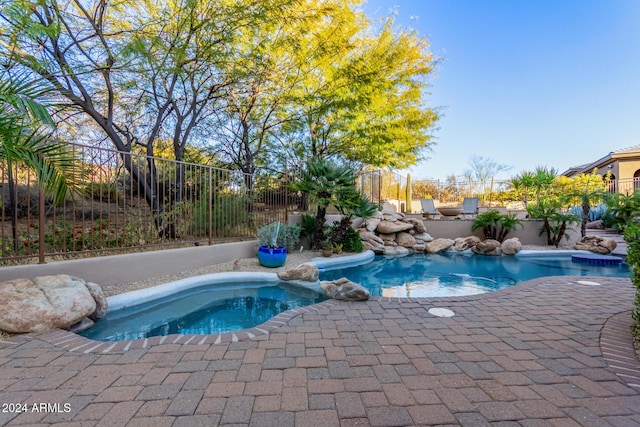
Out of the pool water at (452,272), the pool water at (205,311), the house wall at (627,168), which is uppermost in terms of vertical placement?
the house wall at (627,168)

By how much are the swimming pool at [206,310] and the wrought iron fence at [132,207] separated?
1.37 m

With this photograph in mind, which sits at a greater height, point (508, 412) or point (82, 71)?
point (82, 71)

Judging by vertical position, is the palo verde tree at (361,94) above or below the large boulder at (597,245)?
above

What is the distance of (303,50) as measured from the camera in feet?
29.4

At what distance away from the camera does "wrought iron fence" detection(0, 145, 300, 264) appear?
159 inches

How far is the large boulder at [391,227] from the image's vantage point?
33.0ft

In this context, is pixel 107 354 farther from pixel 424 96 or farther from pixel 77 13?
pixel 424 96

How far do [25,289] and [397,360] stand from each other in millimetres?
3791

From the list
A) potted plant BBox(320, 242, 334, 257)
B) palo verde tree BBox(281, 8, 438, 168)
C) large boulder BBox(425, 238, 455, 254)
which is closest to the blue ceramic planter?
potted plant BBox(320, 242, 334, 257)

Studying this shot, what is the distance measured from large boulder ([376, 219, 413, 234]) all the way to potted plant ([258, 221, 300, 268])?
11.8 ft

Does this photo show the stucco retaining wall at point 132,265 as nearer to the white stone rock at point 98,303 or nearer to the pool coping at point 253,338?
the white stone rock at point 98,303

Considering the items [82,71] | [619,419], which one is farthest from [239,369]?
[82,71]

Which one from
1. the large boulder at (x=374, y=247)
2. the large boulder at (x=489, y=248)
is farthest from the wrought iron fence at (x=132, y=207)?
the large boulder at (x=489, y=248)

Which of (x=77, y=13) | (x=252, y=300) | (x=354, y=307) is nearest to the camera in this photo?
(x=354, y=307)
